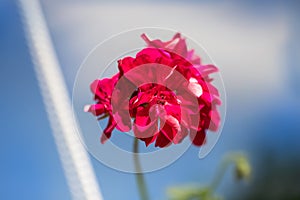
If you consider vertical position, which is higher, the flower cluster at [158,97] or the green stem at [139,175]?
the flower cluster at [158,97]

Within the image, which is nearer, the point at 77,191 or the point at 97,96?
the point at 97,96

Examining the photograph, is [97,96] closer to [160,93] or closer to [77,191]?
[160,93]

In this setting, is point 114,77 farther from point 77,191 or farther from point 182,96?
point 77,191

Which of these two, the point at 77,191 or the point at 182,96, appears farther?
the point at 77,191

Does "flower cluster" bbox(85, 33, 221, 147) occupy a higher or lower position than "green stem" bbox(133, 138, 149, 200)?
higher

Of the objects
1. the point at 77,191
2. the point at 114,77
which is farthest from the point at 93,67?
the point at 77,191
